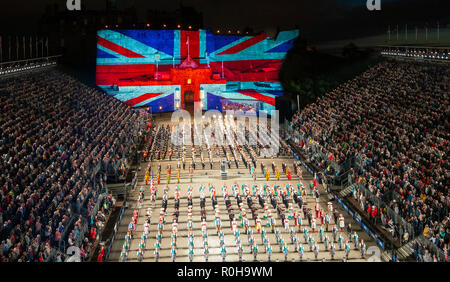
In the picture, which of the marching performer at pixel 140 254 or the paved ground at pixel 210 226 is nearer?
the marching performer at pixel 140 254

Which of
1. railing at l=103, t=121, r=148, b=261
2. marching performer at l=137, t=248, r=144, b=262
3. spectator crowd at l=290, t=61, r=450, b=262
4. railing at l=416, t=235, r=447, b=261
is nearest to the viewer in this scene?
railing at l=416, t=235, r=447, b=261

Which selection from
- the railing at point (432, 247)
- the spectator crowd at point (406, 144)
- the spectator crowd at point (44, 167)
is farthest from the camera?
the spectator crowd at point (406, 144)

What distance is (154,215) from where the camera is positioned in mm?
32500

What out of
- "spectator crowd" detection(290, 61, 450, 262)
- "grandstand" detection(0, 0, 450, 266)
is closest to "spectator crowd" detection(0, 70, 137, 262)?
"grandstand" detection(0, 0, 450, 266)

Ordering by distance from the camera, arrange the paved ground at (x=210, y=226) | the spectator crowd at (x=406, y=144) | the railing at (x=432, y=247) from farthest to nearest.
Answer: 1. the spectator crowd at (x=406, y=144)
2. the paved ground at (x=210, y=226)
3. the railing at (x=432, y=247)

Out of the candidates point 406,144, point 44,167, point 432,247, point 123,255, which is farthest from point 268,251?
point 44,167

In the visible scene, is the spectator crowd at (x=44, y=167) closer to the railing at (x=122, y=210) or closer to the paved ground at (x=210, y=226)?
the railing at (x=122, y=210)

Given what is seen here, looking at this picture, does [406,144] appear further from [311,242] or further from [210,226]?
[210,226]

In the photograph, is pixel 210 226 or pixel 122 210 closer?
pixel 210 226

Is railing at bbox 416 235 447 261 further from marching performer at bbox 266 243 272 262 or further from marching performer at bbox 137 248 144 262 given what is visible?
marching performer at bbox 137 248 144 262

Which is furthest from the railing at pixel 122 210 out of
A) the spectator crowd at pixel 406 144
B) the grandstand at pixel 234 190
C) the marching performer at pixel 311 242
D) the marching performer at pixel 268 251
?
the spectator crowd at pixel 406 144
